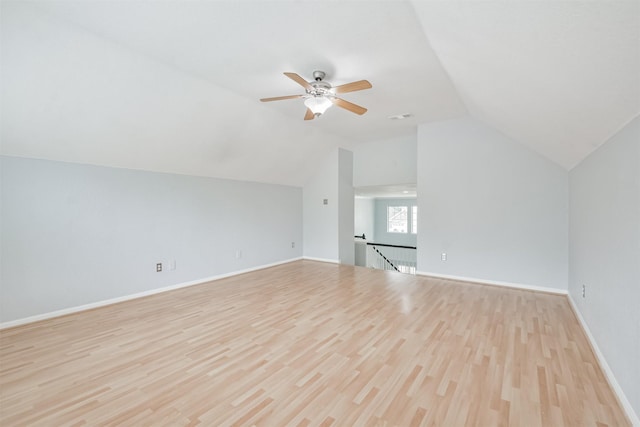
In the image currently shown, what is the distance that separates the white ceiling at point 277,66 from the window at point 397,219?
858 cm

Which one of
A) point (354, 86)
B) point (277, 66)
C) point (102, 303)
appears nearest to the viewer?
point (354, 86)

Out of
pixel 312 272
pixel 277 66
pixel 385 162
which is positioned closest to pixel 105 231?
pixel 277 66

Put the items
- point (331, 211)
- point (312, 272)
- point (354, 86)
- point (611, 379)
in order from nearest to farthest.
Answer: point (611, 379)
point (354, 86)
point (312, 272)
point (331, 211)

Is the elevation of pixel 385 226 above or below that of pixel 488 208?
below

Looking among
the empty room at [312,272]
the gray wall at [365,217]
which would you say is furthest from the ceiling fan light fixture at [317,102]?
the gray wall at [365,217]

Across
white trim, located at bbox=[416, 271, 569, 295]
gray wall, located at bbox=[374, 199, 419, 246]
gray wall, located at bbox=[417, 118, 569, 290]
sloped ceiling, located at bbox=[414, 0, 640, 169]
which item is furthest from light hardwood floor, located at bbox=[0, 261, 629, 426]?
gray wall, located at bbox=[374, 199, 419, 246]

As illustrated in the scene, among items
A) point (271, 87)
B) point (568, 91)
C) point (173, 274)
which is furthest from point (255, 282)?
point (568, 91)

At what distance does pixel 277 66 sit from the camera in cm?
286

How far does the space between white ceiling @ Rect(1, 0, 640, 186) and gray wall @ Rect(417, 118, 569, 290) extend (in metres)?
0.54

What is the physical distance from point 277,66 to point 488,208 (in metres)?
3.81

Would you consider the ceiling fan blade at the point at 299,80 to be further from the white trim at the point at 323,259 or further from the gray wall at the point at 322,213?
the white trim at the point at 323,259

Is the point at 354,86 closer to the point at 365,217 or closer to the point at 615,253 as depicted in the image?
the point at 615,253

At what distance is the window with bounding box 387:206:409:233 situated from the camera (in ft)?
40.5

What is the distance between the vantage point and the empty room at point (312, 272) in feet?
5.59
